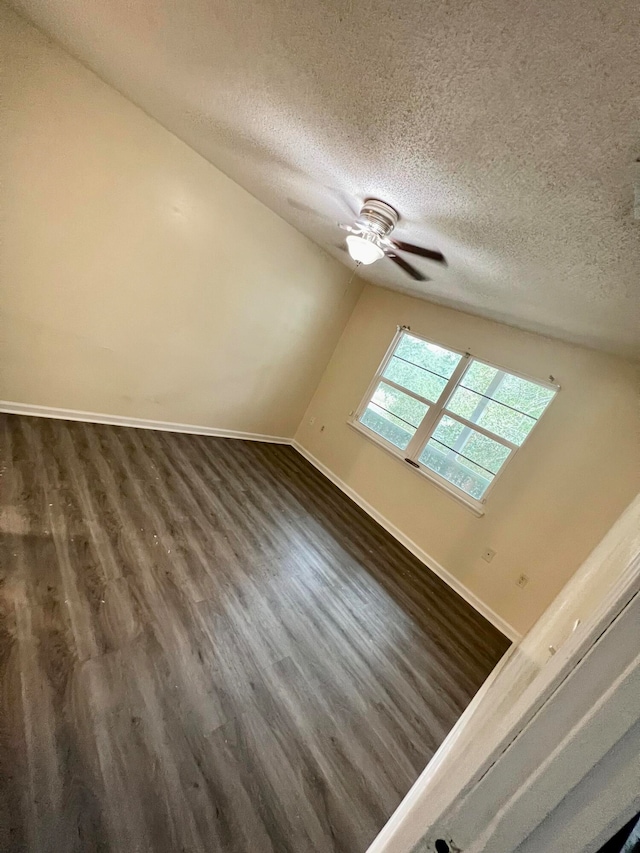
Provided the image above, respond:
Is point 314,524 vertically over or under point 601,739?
under

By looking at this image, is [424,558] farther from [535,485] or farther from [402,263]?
[402,263]

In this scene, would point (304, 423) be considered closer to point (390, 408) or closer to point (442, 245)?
point (390, 408)

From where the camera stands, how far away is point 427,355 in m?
4.07

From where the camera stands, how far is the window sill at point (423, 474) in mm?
3454

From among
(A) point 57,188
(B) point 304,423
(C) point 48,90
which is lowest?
(B) point 304,423

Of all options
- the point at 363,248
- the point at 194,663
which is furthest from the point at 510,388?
the point at 194,663

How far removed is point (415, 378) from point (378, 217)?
91.5 inches

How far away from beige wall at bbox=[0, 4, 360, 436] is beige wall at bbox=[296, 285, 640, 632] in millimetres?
1646

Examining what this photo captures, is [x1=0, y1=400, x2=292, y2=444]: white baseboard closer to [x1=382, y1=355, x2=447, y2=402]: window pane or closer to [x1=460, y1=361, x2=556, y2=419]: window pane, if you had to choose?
[x1=382, y1=355, x2=447, y2=402]: window pane

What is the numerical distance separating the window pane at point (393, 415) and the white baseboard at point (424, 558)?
2.56 feet

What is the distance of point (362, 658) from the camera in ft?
7.47

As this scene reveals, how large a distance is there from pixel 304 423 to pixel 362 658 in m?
3.28

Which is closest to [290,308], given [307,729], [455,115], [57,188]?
[57,188]

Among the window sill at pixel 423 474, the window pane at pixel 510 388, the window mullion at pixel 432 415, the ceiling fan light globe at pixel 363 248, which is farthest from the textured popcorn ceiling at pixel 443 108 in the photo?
the window sill at pixel 423 474
